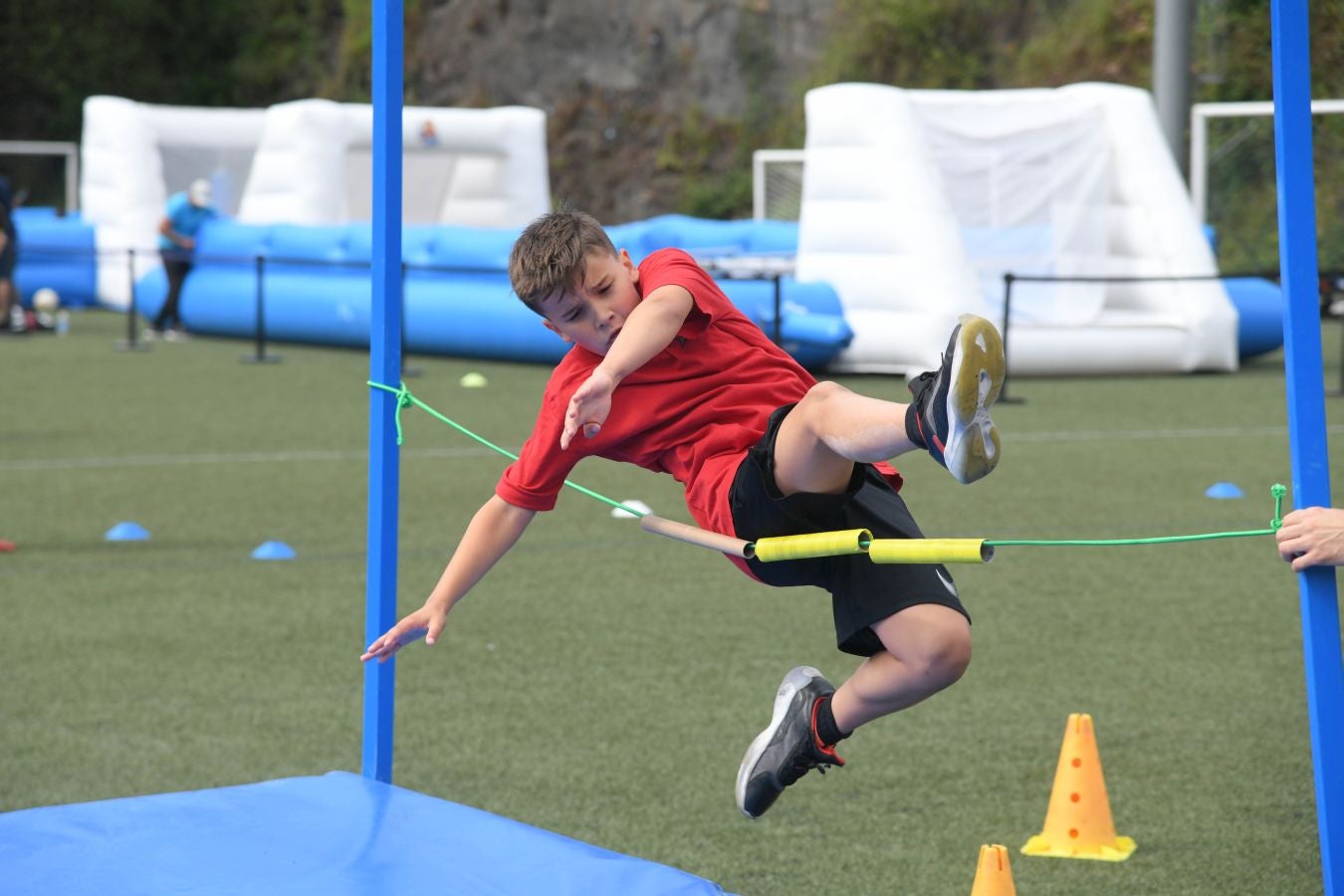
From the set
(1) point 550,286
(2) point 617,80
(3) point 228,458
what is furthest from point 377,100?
(2) point 617,80

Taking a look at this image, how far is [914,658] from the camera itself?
10.2 feet

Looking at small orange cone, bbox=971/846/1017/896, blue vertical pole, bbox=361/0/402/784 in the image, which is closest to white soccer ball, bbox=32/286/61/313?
blue vertical pole, bbox=361/0/402/784

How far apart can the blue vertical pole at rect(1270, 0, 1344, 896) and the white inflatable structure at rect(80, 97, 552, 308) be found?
15.5m

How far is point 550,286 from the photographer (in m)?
3.07

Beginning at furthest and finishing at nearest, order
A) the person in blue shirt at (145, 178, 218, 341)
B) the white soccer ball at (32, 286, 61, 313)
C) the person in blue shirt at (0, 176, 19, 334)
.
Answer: the white soccer ball at (32, 286, 61, 313) → the person in blue shirt at (145, 178, 218, 341) → the person in blue shirt at (0, 176, 19, 334)

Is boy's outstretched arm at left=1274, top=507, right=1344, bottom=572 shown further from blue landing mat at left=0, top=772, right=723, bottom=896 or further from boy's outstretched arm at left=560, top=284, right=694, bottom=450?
blue landing mat at left=0, top=772, right=723, bottom=896

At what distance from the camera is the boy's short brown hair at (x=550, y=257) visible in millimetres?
3049

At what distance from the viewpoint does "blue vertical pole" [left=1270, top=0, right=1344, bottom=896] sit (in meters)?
2.66

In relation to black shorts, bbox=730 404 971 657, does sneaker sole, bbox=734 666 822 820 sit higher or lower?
lower

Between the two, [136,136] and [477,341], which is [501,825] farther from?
[136,136]

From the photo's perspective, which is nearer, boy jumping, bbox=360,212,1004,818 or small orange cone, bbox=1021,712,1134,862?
boy jumping, bbox=360,212,1004,818

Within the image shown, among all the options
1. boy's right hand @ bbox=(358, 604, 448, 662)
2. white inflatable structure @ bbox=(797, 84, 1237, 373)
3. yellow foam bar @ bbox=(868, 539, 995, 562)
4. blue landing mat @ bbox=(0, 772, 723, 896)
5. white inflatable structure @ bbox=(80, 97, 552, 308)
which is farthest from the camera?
white inflatable structure @ bbox=(80, 97, 552, 308)

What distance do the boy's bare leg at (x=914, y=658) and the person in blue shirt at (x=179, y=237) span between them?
1528 cm

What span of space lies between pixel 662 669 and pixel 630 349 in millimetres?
2585
